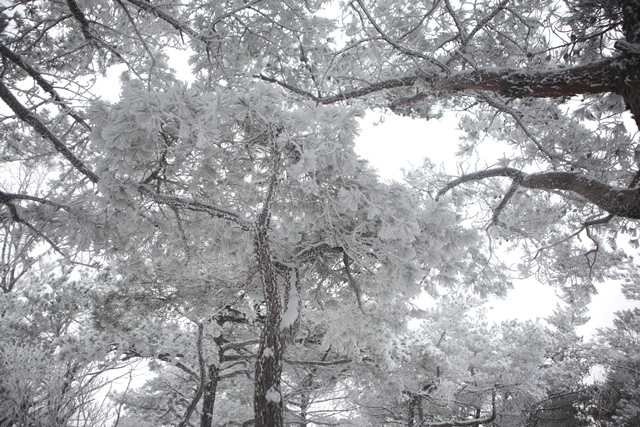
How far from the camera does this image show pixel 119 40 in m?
4.37

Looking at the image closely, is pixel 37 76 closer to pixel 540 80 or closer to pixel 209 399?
pixel 540 80

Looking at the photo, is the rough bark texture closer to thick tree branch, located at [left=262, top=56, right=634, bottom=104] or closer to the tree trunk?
thick tree branch, located at [left=262, top=56, right=634, bottom=104]

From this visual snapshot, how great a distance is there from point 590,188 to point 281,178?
2819mm

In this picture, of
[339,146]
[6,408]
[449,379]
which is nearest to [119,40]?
[339,146]

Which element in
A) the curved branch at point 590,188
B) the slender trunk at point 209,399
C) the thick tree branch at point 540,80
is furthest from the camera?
the slender trunk at point 209,399

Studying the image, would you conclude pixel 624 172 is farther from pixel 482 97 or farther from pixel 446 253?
pixel 446 253

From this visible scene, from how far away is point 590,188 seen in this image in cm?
304

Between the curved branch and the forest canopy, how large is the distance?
2 cm

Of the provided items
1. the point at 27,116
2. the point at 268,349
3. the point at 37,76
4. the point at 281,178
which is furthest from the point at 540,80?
the point at 37,76

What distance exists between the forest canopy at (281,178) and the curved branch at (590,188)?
0.02m

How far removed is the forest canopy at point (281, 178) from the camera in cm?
266

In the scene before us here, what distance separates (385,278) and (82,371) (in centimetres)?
337

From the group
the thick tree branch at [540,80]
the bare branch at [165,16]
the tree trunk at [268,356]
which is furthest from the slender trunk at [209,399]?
the thick tree branch at [540,80]

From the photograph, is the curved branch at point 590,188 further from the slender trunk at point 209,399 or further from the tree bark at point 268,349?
the slender trunk at point 209,399
